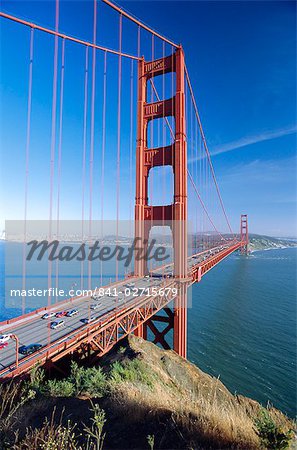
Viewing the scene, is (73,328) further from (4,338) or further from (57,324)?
(4,338)

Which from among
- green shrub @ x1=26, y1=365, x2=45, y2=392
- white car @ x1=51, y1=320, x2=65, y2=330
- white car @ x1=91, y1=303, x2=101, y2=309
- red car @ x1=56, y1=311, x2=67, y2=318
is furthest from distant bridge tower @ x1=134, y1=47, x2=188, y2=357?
green shrub @ x1=26, y1=365, x2=45, y2=392

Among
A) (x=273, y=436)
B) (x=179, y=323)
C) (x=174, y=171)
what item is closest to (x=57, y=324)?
(x=179, y=323)

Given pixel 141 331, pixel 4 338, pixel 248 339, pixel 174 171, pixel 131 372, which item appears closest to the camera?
pixel 131 372

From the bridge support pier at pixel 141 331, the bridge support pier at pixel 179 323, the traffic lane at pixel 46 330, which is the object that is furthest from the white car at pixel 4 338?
the bridge support pier at pixel 179 323

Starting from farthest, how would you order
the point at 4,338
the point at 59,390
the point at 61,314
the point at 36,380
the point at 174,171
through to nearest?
1. the point at 174,171
2. the point at 61,314
3. the point at 4,338
4. the point at 36,380
5. the point at 59,390

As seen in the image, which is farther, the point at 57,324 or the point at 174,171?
the point at 174,171

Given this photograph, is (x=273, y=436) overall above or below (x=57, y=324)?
above

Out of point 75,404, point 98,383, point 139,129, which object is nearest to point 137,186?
point 139,129

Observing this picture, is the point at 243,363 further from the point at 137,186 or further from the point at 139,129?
the point at 139,129
